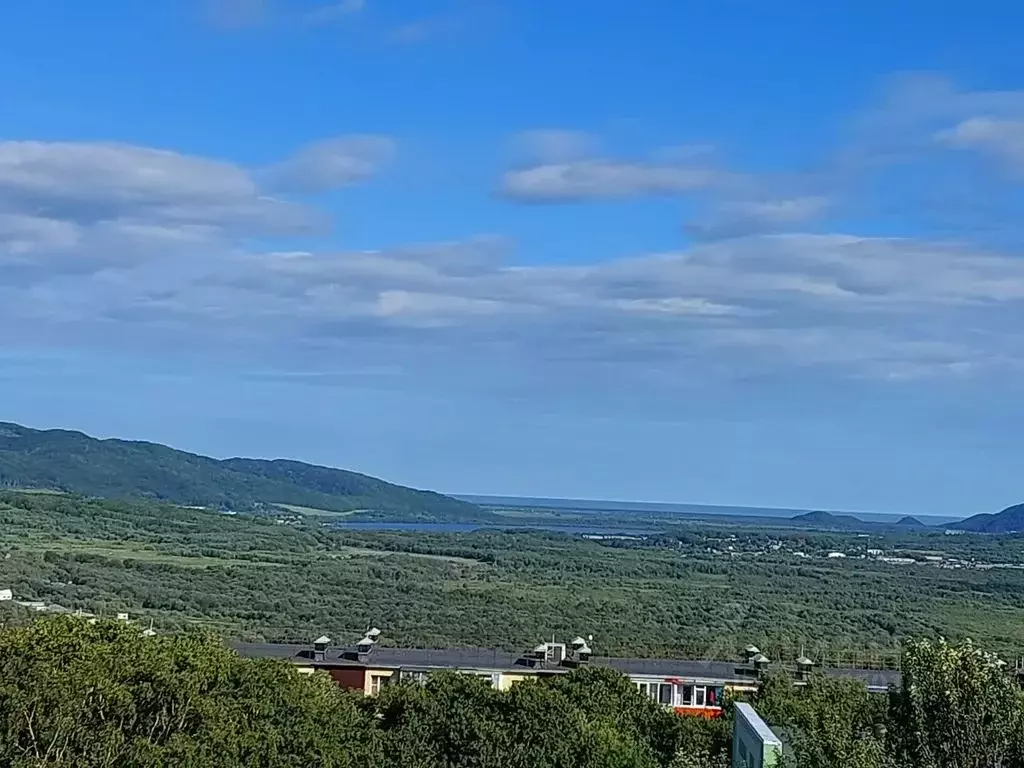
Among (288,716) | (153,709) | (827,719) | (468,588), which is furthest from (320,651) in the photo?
(468,588)

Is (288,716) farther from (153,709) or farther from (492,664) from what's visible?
(492,664)

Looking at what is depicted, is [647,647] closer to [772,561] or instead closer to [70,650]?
[70,650]

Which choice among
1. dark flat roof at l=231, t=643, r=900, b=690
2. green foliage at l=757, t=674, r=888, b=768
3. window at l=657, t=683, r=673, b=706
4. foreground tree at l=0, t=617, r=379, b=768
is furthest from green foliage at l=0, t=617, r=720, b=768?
dark flat roof at l=231, t=643, r=900, b=690

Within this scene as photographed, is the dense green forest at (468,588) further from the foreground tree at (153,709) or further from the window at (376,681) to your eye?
the foreground tree at (153,709)

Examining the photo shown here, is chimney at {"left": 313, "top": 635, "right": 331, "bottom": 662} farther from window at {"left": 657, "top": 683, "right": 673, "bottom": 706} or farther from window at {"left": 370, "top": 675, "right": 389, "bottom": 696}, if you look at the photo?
window at {"left": 657, "top": 683, "right": 673, "bottom": 706}

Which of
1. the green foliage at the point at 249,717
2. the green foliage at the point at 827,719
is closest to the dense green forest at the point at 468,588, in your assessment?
the green foliage at the point at 827,719

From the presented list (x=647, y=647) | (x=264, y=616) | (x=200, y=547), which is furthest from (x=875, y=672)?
(x=200, y=547)

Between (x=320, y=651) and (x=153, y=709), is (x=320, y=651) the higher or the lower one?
the lower one
